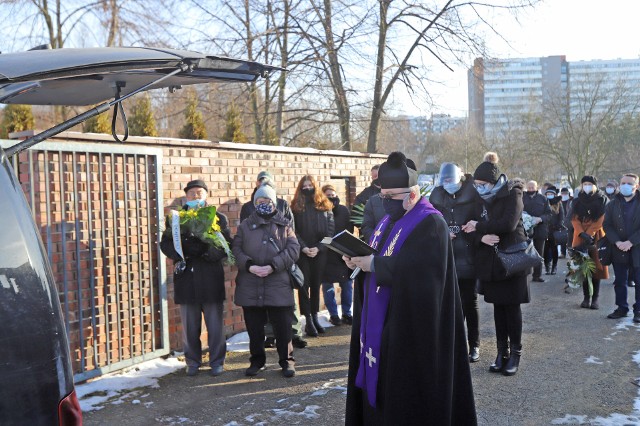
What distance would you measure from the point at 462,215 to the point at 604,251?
382 cm

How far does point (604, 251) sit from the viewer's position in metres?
9.33

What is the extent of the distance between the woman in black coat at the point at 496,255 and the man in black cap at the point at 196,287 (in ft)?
8.59

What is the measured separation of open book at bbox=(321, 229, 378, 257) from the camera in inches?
157

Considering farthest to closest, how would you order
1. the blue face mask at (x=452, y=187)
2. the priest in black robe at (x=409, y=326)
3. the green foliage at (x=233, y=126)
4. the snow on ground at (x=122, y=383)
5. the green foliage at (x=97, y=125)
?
the green foliage at (x=233, y=126) < the green foliage at (x=97, y=125) < the blue face mask at (x=452, y=187) < the snow on ground at (x=122, y=383) < the priest in black robe at (x=409, y=326)

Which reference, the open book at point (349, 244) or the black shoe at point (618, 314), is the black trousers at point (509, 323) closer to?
the open book at point (349, 244)

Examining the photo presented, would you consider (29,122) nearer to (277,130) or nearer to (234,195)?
(277,130)

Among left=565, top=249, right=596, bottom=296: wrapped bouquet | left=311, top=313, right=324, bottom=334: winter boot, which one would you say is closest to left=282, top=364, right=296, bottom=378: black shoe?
left=311, top=313, right=324, bottom=334: winter boot

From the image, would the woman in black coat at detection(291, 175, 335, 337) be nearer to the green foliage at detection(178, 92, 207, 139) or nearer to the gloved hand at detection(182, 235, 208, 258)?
the gloved hand at detection(182, 235, 208, 258)

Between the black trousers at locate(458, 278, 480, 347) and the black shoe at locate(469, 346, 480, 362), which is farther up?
the black trousers at locate(458, 278, 480, 347)

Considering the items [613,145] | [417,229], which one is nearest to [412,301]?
[417,229]

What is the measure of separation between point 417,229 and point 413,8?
1242 centimetres

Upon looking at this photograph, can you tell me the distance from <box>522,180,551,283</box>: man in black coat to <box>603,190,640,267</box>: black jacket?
3274mm

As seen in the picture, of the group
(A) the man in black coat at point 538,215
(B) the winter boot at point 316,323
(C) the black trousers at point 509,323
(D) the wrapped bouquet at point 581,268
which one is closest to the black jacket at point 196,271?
(B) the winter boot at point 316,323

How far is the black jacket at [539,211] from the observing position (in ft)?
41.4
